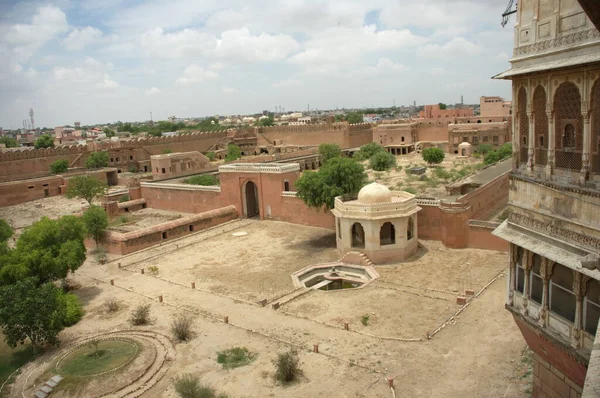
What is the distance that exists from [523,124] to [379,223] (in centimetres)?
1022

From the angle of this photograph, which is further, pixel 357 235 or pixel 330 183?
pixel 330 183

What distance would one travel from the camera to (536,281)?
805 centimetres

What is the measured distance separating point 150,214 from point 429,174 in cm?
2231

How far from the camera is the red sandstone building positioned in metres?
6.93

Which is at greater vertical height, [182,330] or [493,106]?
[493,106]

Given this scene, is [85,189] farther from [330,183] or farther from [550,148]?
[550,148]

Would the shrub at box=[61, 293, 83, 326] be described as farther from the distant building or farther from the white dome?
the distant building

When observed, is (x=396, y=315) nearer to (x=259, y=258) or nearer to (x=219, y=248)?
(x=259, y=258)

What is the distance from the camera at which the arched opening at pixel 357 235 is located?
65.0 feet

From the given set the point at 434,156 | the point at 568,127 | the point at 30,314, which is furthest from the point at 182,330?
the point at 434,156

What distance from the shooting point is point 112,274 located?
18812mm

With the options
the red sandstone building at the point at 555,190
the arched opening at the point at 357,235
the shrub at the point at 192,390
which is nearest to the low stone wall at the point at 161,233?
the arched opening at the point at 357,235

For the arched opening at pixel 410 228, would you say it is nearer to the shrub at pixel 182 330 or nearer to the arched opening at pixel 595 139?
the shrub at pixel 182 330

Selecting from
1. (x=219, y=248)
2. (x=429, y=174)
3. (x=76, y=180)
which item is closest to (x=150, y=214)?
(x=76, y=180)
